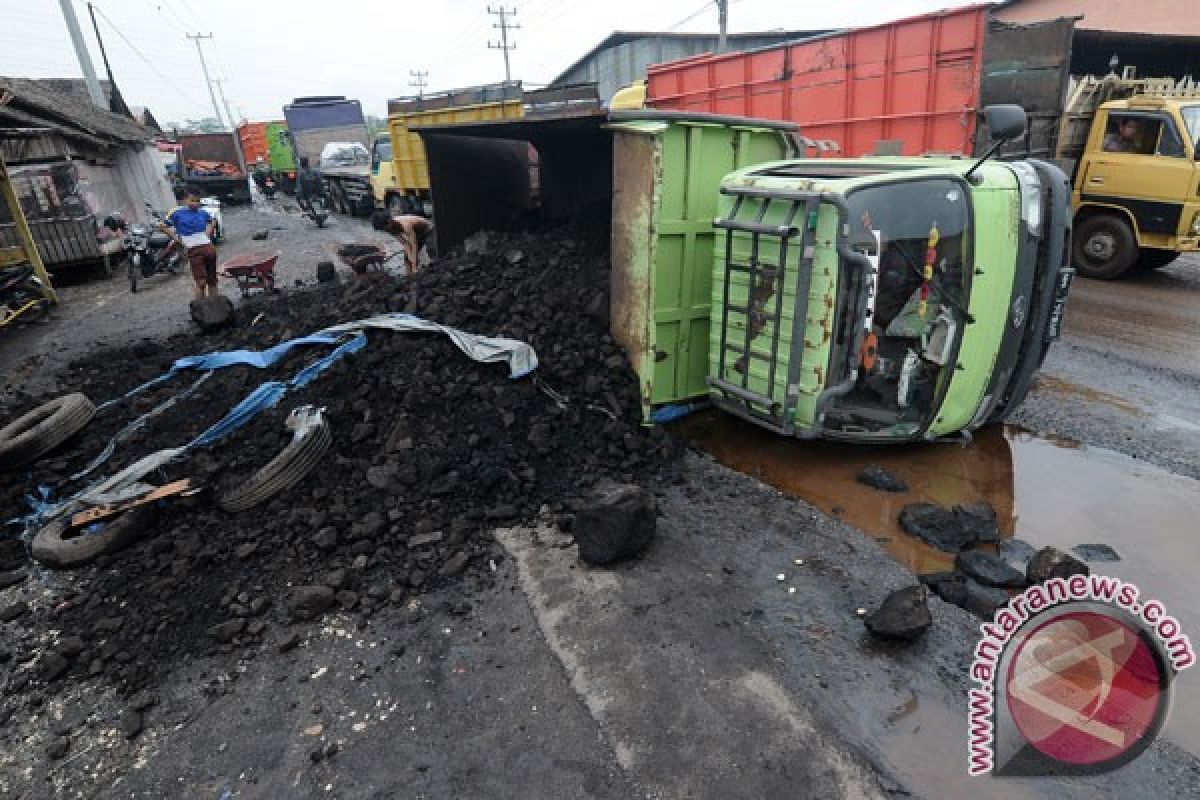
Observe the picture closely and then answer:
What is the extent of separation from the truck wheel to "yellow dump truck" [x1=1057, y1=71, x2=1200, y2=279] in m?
0.01

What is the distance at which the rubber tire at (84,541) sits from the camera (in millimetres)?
3477

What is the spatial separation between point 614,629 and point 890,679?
117cm

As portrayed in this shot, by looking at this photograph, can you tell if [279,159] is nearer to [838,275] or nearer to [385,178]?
[385,178]

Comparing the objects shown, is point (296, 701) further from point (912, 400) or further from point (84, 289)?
point (84, 289)

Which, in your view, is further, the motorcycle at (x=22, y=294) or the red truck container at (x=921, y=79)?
the motorcycle at (x=22, y=294)

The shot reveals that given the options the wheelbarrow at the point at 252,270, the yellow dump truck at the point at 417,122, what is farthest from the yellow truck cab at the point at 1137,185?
the wheelbarrow at the point at 252,270

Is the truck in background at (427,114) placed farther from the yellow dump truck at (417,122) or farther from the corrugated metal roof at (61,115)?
the corrugated metal roof at (61,115)

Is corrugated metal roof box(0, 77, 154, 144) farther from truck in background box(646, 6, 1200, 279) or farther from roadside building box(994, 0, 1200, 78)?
roadside building box(994, 0, 1200, 78)

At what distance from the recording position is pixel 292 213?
2189cm

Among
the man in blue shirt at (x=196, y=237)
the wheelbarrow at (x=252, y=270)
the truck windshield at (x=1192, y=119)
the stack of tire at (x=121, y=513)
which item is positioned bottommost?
the stack of tire at (x=121, y=513)

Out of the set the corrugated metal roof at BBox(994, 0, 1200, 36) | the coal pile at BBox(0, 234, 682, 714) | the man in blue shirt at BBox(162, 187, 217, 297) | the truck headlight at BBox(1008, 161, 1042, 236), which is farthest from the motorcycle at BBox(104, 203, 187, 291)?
the corrugated metal roof at BBox(994, 0, 1200, 36)

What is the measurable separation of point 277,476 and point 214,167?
85.2ft

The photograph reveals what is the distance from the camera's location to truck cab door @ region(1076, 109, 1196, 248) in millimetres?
8023

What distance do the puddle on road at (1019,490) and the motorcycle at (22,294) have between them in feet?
32.2
